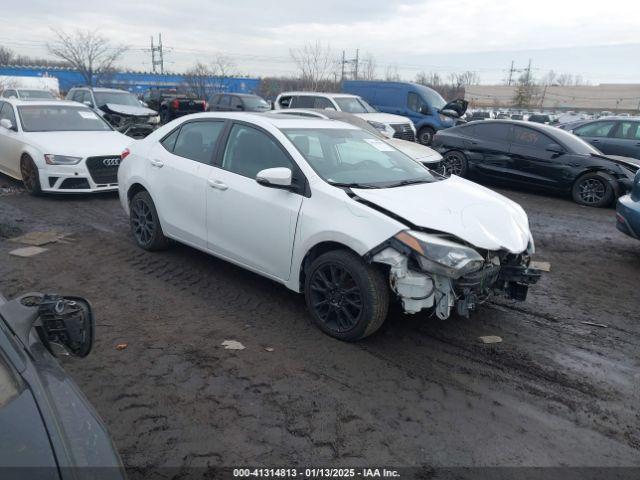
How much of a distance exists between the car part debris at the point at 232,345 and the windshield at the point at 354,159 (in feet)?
4.91

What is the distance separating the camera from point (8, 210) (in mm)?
7594

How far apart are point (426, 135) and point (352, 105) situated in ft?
12.1

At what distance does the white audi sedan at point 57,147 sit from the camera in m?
8.06

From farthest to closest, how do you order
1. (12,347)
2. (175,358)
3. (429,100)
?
(429,100) < (175,358) < (12,347)

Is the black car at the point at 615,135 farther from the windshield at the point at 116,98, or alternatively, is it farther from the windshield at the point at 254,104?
the windshield at the point at 116,98

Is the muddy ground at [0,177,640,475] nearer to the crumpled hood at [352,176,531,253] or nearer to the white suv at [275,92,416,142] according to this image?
the crumpled hood at [352,176,531,253]

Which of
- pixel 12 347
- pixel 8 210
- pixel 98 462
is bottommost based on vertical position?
pixel 8 210

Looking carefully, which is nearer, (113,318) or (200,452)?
(200,452)

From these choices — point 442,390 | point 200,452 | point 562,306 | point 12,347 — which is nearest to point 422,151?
point 562,306

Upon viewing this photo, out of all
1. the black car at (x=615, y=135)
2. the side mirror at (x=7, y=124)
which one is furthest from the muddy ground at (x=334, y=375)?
the black car at (x=615, y=135)

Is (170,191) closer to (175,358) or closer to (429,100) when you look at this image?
(175,358)

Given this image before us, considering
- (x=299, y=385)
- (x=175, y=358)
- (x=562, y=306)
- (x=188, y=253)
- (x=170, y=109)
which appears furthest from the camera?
(x=170, y=109)

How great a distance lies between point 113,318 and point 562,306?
4.19 m

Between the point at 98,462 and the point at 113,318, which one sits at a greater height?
the point at 98,462
